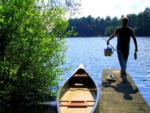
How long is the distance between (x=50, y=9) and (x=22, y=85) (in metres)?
2.64

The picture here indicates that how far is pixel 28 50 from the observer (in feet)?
39.2

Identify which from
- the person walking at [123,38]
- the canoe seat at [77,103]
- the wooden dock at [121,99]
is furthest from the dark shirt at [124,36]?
the canoe seat at [77,103]

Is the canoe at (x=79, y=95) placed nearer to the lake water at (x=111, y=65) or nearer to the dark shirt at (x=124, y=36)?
the lake water at (x=111, y=65)

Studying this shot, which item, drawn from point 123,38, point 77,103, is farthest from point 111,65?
point 77,103

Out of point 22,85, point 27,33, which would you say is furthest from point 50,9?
point 22,85

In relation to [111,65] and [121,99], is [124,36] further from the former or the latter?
[111,65]

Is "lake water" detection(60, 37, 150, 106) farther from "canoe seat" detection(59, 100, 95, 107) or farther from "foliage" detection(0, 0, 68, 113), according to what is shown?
"canoe seat" detection(59, 100, 95, 107)

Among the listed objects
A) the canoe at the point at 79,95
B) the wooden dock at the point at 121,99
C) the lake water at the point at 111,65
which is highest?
the canoe at the point at 79,95

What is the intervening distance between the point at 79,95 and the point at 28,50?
2586 millimetres

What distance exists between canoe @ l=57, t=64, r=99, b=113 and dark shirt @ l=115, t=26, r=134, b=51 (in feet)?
5.62

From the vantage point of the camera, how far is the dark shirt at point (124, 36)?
50.6ft

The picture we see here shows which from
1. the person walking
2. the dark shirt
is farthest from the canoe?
the dark shirt

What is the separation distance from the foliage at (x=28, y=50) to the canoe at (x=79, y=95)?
75 cm

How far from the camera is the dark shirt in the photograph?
608 inches
